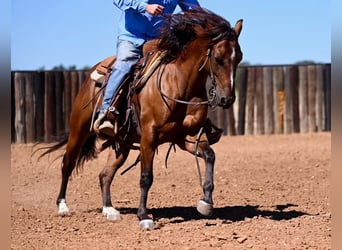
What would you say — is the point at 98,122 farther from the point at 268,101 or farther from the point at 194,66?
the point at 268,101

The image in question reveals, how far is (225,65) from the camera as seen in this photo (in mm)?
6574

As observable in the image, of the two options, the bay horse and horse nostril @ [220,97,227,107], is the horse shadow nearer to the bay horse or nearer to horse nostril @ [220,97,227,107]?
the bay horse

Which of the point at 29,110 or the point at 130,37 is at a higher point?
the point at 130,37

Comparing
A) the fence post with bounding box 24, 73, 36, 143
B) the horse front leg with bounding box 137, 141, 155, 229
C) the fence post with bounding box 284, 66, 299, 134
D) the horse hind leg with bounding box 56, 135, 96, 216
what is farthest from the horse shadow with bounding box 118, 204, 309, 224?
the fence post with bounding box 284, 66, 299, 134

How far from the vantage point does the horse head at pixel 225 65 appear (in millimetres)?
6496

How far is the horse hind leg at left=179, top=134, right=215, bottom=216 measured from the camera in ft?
22.8

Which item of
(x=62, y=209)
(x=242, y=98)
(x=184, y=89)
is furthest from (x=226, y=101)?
(x=242, y=98)

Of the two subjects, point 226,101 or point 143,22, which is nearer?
point 226,101

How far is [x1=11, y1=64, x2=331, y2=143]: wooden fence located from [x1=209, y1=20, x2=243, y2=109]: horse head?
11522mm

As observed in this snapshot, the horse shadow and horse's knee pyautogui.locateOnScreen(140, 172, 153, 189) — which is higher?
horse's knee pyautogui.locateOnScreen(140, 172, 153, 189)

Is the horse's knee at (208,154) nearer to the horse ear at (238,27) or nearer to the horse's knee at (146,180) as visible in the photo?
the horse's knee at (146,180)

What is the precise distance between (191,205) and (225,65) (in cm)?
272

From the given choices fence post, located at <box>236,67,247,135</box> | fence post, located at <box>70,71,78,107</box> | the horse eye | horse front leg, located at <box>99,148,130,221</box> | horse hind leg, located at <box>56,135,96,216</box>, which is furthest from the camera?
fence post, located at <box>236,67,247,135</box>

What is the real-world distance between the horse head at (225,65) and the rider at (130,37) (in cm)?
87
